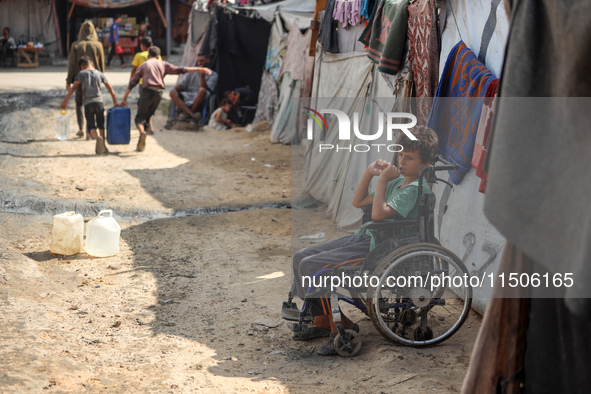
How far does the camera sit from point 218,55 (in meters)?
13.7

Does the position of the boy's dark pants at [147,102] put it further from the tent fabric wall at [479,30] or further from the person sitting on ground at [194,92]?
the tent fabric wall at [479,30]

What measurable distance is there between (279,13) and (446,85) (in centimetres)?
847

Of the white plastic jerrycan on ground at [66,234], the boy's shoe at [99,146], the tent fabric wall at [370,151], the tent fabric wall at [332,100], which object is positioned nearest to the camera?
the white plastic jerrycan on ground at [66,234]

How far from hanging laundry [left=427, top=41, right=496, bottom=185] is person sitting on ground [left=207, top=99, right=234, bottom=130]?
30.1 feet

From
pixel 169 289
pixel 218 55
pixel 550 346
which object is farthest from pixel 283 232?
pixel 218 55

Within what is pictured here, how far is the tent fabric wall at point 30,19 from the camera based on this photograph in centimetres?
2305

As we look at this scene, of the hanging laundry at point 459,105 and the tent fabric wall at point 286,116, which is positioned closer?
the hanging laundry at point 459,105

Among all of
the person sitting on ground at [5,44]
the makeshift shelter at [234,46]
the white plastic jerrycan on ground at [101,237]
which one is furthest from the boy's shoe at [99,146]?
the person sitting on ground at [5,44]

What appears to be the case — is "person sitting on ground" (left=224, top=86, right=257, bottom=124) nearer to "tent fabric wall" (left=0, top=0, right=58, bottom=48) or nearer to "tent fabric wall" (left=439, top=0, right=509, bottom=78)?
"tent fabric wall" (left=439, top=0, right=509, bottom=78)

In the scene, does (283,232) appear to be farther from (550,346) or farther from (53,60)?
(53,60)

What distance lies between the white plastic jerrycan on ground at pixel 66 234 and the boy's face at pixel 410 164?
132 inches

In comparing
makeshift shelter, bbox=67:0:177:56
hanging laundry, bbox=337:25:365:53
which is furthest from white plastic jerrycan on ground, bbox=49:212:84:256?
makeshift shelter, bbox=67:0:177:56

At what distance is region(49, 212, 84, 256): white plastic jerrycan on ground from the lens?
561 centimetres

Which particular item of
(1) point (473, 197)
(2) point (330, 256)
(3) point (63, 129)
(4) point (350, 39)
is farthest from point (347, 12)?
(3) point (63, 129)
